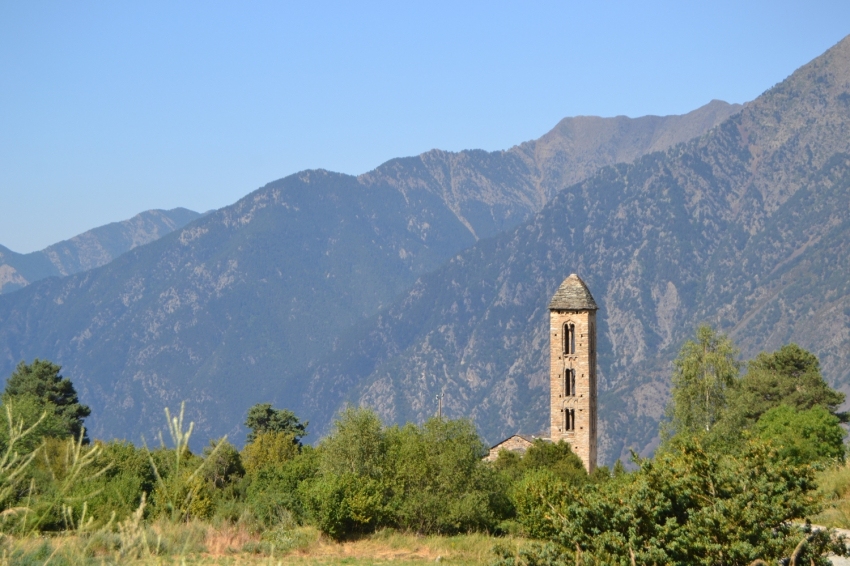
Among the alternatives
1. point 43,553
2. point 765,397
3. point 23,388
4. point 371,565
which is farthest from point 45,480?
point 765,397

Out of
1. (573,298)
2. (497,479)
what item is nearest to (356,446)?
(497,479)

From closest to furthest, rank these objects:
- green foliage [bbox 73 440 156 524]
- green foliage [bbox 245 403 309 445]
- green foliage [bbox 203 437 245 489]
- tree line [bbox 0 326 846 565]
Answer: tree line [bbox 0 326 846 565] < green foliage [bbox 73 440 156 524] < green foliage [bbox 203 437 245 489] < green foliage [bbox 245 403 309 445]

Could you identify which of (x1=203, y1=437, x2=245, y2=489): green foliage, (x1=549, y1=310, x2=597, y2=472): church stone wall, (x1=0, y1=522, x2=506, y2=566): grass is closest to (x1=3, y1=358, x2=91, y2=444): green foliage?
(x1=203, y1=437, x2=245, y2=489): green foliage

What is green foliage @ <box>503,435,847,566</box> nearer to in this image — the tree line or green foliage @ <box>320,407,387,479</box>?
the tree line

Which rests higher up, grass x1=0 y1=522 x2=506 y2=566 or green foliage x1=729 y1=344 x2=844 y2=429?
green foliage x1=729 y1=344 x2=844 y2=429

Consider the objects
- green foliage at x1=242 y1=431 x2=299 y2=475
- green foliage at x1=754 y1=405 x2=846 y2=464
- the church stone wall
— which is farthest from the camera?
the church stone wall

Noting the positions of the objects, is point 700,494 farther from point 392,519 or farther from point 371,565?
point 392,519

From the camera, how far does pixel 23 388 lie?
275 ft

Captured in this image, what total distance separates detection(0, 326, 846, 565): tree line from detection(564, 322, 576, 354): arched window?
7280mm

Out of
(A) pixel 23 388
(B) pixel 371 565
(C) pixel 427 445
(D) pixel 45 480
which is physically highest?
(A) pixel 23 388

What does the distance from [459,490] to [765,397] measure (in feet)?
145

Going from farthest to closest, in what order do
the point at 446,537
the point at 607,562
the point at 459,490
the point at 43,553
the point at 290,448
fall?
1. the point at 290,448
2. the point at 459,490
3. the point at 446,537
4. the point at 607,562
5. the point at 43,553

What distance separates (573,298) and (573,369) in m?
4.69

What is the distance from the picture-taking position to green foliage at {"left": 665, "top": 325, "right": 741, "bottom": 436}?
217 ft
